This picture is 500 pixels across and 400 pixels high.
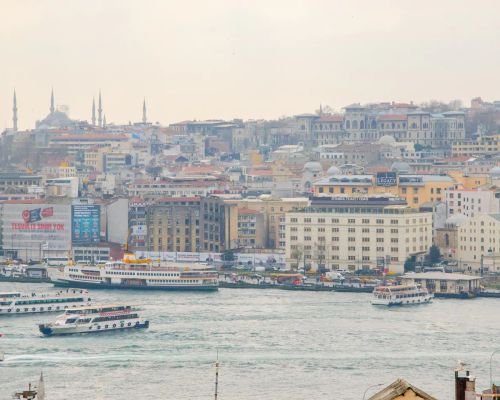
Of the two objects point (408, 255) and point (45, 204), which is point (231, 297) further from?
point (45, 204)

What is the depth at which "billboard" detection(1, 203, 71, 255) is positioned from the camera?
112 feet

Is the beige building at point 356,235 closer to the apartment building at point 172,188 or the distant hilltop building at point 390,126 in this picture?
the apartment building at point 172,188

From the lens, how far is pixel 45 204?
3450 centimetres

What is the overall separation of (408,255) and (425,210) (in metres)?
2.33

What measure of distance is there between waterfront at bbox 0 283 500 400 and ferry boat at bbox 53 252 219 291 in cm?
231

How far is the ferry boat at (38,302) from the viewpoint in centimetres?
2480

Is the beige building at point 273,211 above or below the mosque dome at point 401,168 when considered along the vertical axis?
below

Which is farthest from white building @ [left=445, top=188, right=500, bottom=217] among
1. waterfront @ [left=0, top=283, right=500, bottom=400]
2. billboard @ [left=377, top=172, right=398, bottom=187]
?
waterfront @ [left=0, top=283, right=500, bottom=400]

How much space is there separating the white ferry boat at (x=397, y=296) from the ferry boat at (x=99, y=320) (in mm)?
4560

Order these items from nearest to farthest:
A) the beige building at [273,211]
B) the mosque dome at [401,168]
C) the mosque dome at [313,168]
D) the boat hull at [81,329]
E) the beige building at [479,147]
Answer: the boat hull at [81,329], the beige building at [273,211], the mosque dome at [401,168], the mosque dome at [313,168], the beige building at [479,147]

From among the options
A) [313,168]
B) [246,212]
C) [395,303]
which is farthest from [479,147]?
[395,303]

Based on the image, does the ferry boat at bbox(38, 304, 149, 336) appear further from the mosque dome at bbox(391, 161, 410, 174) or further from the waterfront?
the mosque dome at bbox(391, 161, 410, 174)

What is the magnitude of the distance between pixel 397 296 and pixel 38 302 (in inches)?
206

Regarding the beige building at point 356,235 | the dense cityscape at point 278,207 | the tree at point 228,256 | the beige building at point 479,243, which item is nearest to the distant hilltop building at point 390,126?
the dense cityscape at point 278,207
